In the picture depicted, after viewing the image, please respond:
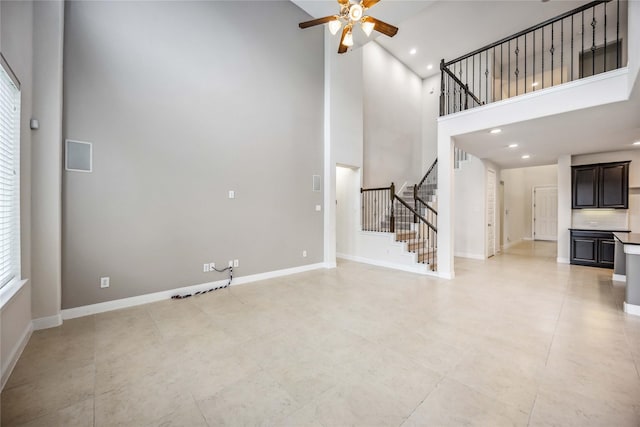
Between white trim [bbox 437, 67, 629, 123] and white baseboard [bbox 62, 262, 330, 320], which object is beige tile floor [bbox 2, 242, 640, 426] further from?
white trim [bbox 437, 67, 629, 123]

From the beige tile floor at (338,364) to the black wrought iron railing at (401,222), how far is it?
2.20 m

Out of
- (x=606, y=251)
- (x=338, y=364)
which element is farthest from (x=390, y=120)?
(x=338, y=364)

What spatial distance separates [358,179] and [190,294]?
4463 millimetres

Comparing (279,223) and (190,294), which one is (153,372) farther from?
(279,223)

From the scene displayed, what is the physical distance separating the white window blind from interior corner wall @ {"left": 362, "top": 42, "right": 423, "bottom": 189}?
19.2 ft

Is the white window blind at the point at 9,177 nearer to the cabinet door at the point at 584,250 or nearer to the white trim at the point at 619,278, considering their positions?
the white trim at the point at 619,278

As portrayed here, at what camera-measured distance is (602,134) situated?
470 cm

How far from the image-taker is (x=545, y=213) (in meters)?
10.9

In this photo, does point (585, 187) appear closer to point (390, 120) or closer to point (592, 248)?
point (592, 248)

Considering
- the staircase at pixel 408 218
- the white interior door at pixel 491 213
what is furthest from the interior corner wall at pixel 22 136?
the white interior door at pixel 491 213

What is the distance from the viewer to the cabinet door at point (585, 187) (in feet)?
20.2

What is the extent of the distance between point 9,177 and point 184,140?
194 centimetres

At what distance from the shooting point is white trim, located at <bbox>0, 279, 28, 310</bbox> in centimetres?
216

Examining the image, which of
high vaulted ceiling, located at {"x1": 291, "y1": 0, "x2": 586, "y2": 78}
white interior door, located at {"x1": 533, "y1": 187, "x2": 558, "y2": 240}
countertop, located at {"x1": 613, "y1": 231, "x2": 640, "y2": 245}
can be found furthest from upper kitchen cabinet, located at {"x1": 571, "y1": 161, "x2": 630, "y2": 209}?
white interior door, located at {"x1": 533, "y1": 187, "x2": 558, "y2": 240}
